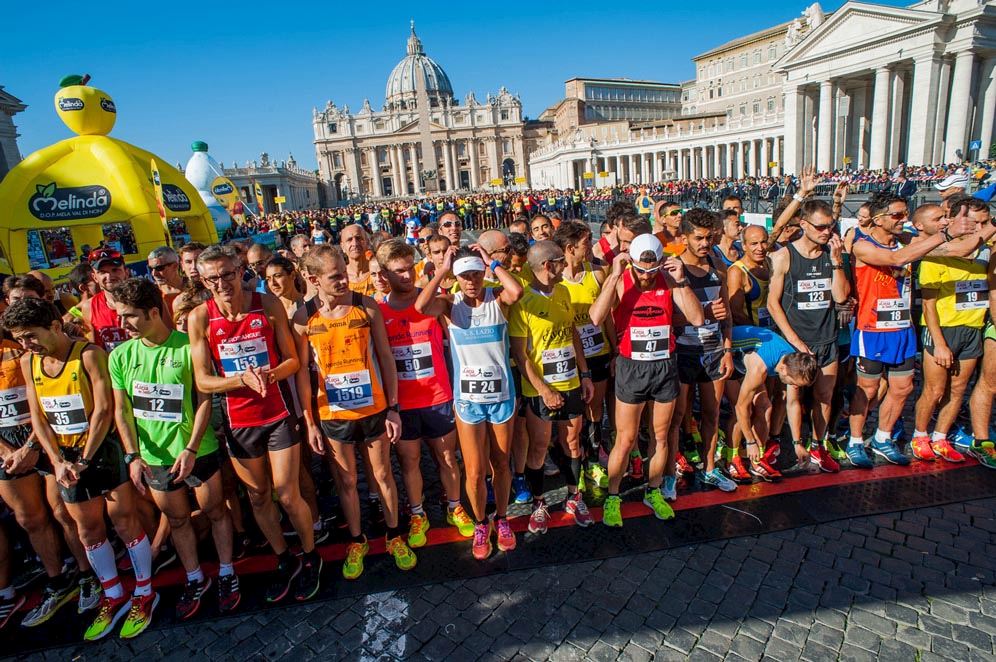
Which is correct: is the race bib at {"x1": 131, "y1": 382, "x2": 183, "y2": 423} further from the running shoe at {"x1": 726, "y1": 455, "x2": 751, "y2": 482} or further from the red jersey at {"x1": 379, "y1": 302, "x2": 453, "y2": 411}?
the running shoe at {"x1": 726, "y1": 455, "x2": 751, "y2": 482}

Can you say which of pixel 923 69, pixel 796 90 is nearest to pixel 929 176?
pixel 923 69

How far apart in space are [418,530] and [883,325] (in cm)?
408

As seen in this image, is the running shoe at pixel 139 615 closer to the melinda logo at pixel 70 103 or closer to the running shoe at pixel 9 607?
the running shoe at pixel 9 607

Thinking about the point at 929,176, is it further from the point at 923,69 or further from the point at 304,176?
the point at 304,176

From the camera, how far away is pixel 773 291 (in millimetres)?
4426

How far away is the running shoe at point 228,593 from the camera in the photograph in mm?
3357

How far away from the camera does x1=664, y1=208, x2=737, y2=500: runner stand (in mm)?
3994

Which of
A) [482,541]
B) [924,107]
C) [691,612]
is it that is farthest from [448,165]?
[691,612]

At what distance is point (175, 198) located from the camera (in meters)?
13.7

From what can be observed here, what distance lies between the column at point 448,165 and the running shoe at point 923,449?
11022cm

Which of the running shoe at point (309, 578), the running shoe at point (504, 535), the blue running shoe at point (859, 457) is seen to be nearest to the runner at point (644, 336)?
the running shoe at point (504, 535)

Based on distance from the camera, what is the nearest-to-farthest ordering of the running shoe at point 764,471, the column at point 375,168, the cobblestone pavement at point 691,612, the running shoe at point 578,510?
the cobblestone pavement at point 691,612, the running shoe at point 578,510, the running shoe at point 764,471, the column at point 375,168

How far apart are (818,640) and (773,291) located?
2.63 meters

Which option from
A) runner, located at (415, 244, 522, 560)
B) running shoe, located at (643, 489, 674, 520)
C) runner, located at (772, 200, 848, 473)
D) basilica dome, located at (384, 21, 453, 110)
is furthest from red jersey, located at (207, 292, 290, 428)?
basilica dome, located at (384, 21, 453, 110)
